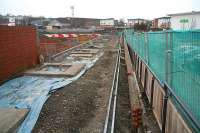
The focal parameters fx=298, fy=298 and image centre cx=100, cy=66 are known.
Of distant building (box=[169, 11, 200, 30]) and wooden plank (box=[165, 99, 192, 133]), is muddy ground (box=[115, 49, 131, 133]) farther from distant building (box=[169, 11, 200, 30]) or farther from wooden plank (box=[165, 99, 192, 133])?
distant building (box=[169, 11, 200, 30])

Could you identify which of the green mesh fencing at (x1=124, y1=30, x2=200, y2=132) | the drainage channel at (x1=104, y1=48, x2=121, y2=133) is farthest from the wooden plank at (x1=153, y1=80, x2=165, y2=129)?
the drainage channel at (x1=104, y1=48, x2=121, y2=133)

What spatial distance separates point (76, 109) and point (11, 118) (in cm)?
186

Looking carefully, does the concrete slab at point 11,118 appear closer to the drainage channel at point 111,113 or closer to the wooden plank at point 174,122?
the drainage channel at point 111,113

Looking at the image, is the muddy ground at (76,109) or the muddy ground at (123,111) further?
the muddy ground at (123,111)

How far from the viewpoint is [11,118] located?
23.0 ft

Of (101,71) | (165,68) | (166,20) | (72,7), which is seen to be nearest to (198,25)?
→ (166,20)

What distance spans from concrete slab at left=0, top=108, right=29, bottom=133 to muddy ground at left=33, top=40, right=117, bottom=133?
430 millimetres

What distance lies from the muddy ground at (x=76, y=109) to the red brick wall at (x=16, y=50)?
9.25ft

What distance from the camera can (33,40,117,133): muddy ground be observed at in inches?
269

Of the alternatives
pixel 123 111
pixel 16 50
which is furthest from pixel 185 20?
pixel 123 111

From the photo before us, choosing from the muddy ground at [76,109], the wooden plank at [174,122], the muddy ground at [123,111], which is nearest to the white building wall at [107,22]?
the muddy ground at [123,111]

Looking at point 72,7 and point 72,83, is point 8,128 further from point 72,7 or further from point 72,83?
point 72,7

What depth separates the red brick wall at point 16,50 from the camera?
462 inches

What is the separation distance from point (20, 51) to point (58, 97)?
5.20 meters
